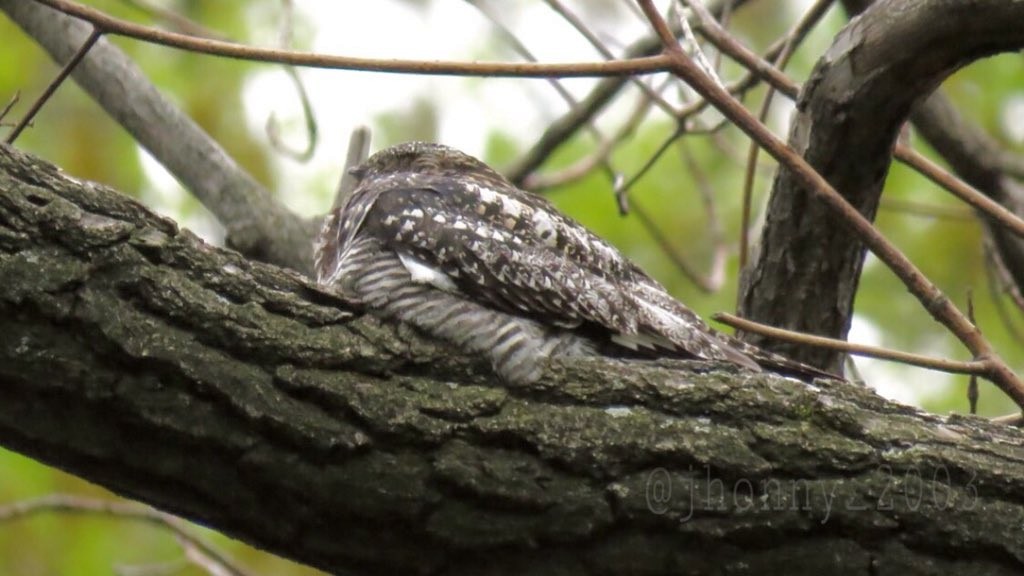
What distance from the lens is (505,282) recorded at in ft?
10.3

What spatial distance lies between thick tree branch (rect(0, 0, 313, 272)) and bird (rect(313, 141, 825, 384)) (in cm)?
52

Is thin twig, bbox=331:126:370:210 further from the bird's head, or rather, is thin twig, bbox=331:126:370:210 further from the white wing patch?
the white wing patch

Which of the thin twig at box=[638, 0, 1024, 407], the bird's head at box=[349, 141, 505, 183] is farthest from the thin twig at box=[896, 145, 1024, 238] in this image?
the bird's head at box=[349, 141, 505, 183]

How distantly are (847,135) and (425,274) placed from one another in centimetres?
119

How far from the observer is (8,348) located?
2.24 metres

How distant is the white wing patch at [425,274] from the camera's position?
3.06 m

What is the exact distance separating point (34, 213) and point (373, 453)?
30.4 inches

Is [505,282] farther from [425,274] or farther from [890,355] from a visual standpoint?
[890,355]

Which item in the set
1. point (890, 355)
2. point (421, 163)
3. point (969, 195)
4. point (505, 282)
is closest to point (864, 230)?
point (890, 355)

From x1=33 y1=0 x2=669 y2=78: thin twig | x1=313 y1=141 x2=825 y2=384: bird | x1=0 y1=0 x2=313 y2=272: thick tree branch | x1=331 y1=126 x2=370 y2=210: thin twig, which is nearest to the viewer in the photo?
x1=33 y1=0 x2=669 y2=78: thin twig

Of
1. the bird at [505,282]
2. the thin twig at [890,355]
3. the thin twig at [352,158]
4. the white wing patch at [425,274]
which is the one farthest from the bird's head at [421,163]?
the thin twig at [890,355]

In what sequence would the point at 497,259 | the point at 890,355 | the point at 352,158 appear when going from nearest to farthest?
the point at 890,355 → the point at 497,259 → the point at 352,158

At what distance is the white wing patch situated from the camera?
306 centimetres

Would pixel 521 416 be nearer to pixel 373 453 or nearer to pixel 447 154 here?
pixel 373 453
